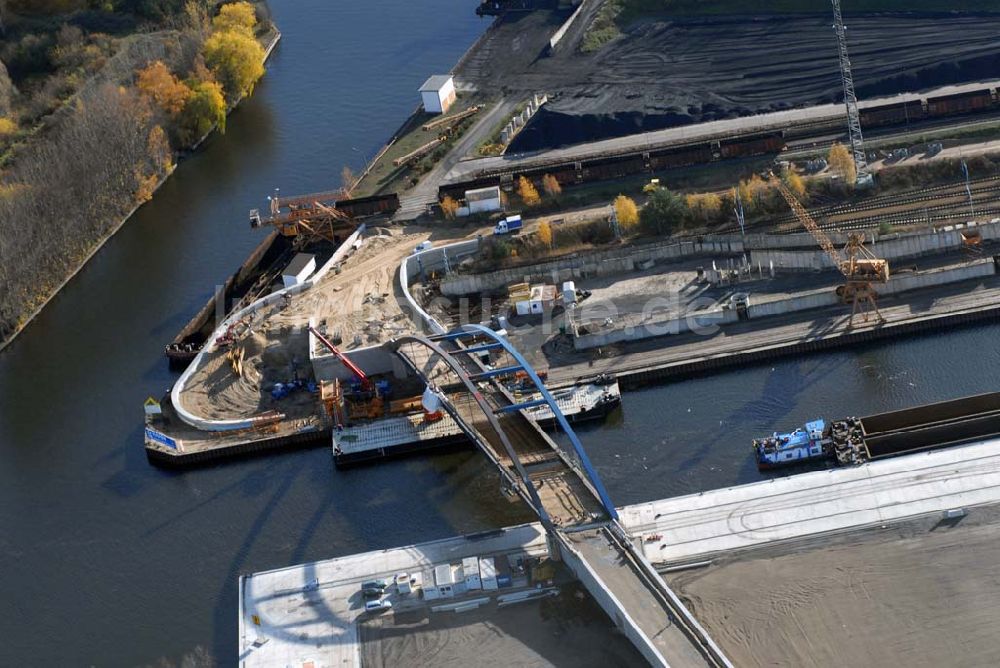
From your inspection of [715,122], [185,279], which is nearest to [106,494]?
[185,279]

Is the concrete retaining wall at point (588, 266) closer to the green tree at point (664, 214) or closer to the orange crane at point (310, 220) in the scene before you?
the green tree at point (664, 214)

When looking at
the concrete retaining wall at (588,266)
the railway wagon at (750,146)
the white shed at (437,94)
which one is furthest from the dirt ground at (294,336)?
Answer: the white shed at (437,94)

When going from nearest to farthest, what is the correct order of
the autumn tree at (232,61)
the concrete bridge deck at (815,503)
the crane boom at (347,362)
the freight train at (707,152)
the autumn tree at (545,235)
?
the concrete bridge deck at (815,503), the crane boom at (347,362), the autumn tree at (545,235), the freight train at (707,152), the autumn tree at (232,61)

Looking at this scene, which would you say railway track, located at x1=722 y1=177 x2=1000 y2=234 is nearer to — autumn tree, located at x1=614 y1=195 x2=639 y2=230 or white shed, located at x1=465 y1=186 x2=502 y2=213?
autumn tree, located at x1=614 y1=195 x2=639 y2=230

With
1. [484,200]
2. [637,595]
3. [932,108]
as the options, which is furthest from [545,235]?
[637,595]

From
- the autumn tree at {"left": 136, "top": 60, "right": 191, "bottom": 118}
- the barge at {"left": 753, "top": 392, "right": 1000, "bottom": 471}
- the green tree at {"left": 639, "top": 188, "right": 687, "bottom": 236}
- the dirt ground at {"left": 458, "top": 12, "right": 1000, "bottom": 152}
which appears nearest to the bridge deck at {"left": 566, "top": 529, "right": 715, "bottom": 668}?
the barge at {"left": 753, "top": 392, "right": 1000, "bottom": 471}
